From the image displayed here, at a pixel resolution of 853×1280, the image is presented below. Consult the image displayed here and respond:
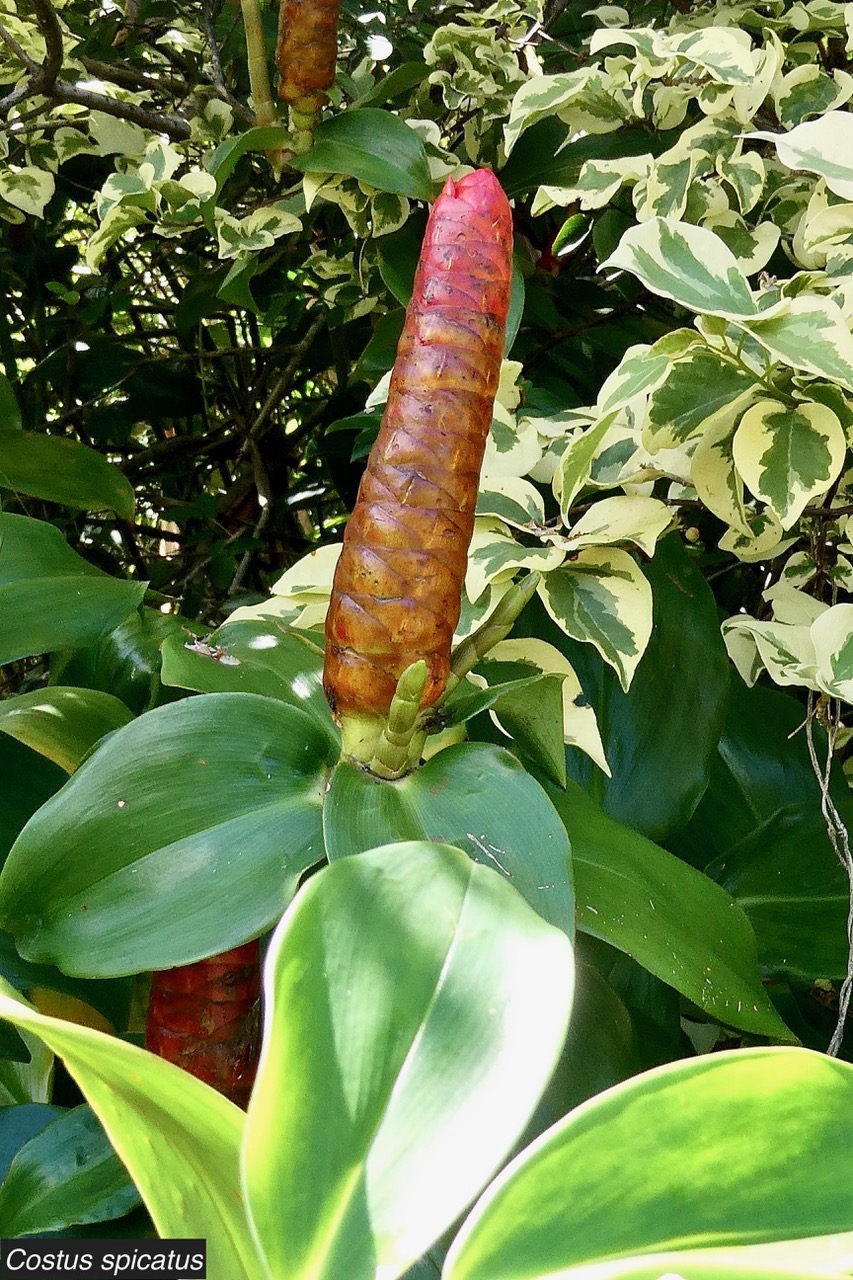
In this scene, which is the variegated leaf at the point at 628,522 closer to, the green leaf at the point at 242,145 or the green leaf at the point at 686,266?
the green leaf at the point at 686,266

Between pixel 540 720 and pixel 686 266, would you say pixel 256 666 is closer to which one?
pixel 540 720

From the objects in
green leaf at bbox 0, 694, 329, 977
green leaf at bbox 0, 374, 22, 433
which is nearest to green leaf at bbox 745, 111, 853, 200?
green leaf at bbox 0, 694, 329, 977

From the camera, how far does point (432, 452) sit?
346mm

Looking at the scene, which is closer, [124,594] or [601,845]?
[601,845]

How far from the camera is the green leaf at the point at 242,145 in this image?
642mm

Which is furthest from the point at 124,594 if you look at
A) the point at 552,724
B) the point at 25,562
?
the point at 552,724

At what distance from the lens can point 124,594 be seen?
576mm

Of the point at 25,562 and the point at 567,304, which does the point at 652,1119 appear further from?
the point at 567,304

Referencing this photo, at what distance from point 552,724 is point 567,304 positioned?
61cm

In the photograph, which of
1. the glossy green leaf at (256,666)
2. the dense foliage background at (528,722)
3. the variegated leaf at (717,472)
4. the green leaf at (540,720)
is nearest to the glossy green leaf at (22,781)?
the dense foliage background at (528,722)

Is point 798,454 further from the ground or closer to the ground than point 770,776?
further from the ground

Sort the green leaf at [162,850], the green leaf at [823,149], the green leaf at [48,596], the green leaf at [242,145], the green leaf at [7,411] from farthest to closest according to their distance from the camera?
1. the green leaf at [7,411]
2. the green leaf at [242,145]
3. the green leaf at [48,596]
4. the green leaf at [823,149]
5. the green leaf at [162,850]

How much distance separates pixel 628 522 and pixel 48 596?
12.6 inches

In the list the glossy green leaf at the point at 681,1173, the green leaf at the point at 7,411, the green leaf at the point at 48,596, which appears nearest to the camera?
the glossy green leaf at the point at 681,1173
